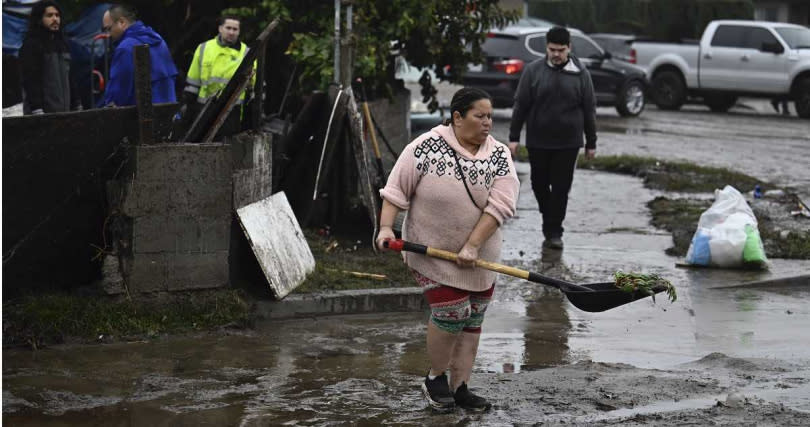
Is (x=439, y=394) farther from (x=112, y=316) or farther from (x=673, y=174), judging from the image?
(x=673, y=174)

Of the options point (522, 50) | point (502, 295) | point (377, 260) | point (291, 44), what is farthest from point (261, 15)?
point (522, 50)

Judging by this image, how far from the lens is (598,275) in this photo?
9703mm

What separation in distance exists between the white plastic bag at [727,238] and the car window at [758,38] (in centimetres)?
1769

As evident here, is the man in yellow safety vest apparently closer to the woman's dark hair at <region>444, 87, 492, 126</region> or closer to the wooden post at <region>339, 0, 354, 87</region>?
the wooden post at <region>339, 0, 354, 87</region>

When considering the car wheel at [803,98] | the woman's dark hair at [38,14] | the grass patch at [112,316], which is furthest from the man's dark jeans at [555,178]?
the car wheel at [803,98]

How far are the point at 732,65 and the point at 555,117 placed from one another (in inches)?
690

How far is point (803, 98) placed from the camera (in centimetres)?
2634

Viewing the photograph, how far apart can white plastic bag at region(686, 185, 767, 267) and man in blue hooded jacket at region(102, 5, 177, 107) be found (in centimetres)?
427

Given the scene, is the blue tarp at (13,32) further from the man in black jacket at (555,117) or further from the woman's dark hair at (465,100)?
the woman's dark hair at (465,100)

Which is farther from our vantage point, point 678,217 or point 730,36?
point 730,36

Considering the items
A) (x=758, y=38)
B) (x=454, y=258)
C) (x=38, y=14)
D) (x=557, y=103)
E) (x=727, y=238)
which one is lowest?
(x=727, y=238)

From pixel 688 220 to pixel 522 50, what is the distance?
12262 millimetres

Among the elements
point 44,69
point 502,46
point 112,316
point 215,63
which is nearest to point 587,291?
point 112,316

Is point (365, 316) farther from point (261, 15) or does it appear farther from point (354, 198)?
point (261, 15)
